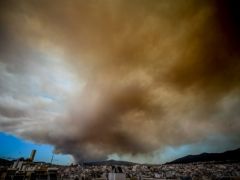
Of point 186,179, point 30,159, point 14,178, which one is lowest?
point 186,179

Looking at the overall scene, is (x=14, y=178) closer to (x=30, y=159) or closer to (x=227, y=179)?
(x=227, y=179)

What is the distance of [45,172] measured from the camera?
3362 centimetres

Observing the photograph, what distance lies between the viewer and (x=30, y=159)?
223 feet

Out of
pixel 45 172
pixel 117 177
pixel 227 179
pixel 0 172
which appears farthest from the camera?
pixel 45 172

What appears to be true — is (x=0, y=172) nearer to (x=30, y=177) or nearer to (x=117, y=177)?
(x=30, y=177)

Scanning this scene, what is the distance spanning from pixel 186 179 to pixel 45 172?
33.4 m

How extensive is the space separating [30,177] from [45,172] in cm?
321

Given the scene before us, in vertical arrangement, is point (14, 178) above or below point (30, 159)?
below

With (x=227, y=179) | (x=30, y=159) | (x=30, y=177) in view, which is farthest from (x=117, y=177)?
(x=30, y=159)

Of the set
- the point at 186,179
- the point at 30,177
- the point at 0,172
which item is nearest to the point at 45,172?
the point at 30,177

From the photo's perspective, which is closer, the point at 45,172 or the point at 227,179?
the point at 227,179

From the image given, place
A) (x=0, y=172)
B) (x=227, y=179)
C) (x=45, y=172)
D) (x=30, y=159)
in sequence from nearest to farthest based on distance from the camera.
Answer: (x=227, y=179) → (x=0, y=172) → (x=45, y=172) → (x=30, y=159)

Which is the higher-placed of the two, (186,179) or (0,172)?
(0,172)

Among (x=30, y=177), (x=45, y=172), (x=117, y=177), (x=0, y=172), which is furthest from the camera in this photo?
(x=45, y=172)
